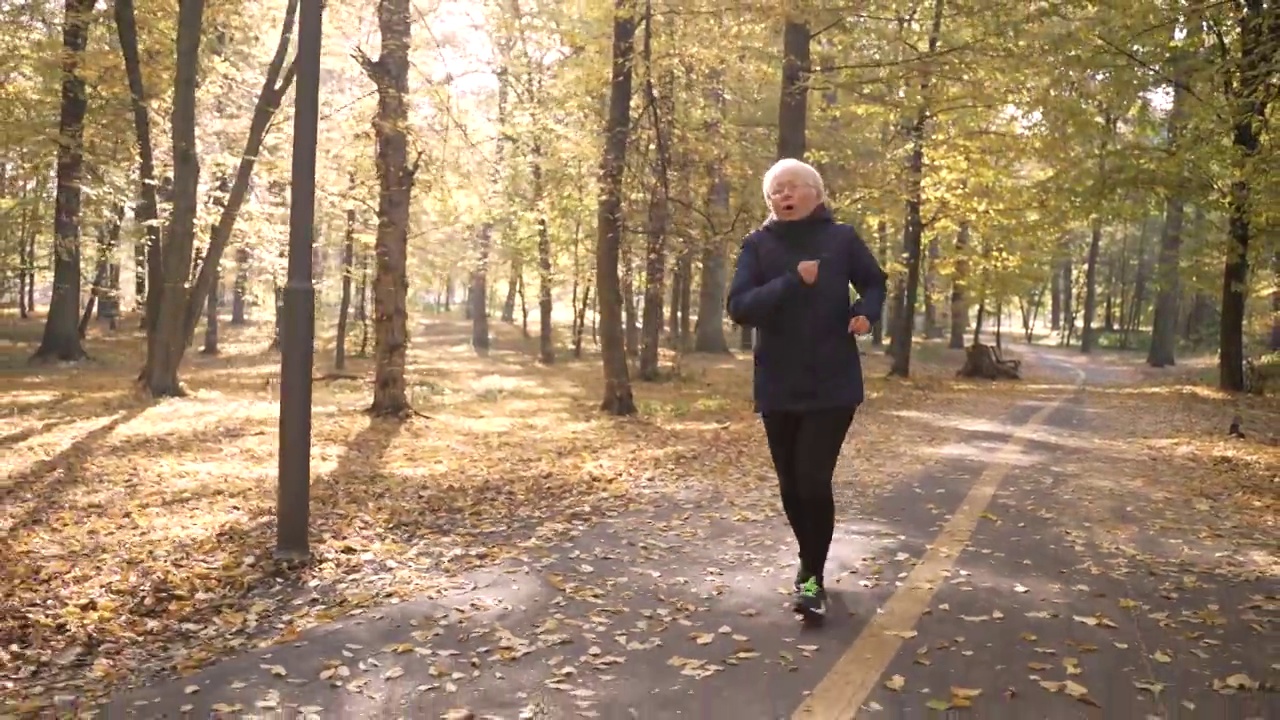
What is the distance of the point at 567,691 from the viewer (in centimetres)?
394

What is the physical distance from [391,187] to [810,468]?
9265 millimetres

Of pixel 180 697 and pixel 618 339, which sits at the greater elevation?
pixel 618 339

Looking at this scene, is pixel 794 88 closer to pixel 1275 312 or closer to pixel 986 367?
pixel 986 367

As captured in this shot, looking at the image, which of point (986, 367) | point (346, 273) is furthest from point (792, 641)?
point (986, 367)

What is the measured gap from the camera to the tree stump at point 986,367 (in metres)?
24.5

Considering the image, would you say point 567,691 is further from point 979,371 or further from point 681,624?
point 979,371

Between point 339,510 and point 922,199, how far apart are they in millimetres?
17136

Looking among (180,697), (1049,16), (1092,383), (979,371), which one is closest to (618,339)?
(1049,16)

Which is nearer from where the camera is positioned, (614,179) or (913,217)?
(614,179)

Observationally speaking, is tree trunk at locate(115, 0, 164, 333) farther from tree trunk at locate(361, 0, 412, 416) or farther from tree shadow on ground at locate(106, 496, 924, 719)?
tree shadow on ground at locate(106, 496, 924, 719)

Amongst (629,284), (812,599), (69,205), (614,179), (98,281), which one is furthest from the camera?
(98,281)

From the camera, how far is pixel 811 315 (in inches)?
180

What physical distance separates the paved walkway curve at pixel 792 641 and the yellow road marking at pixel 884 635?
0.01 metres

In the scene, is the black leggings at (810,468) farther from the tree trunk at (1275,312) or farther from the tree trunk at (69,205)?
the tree trunk at (1275,312)
